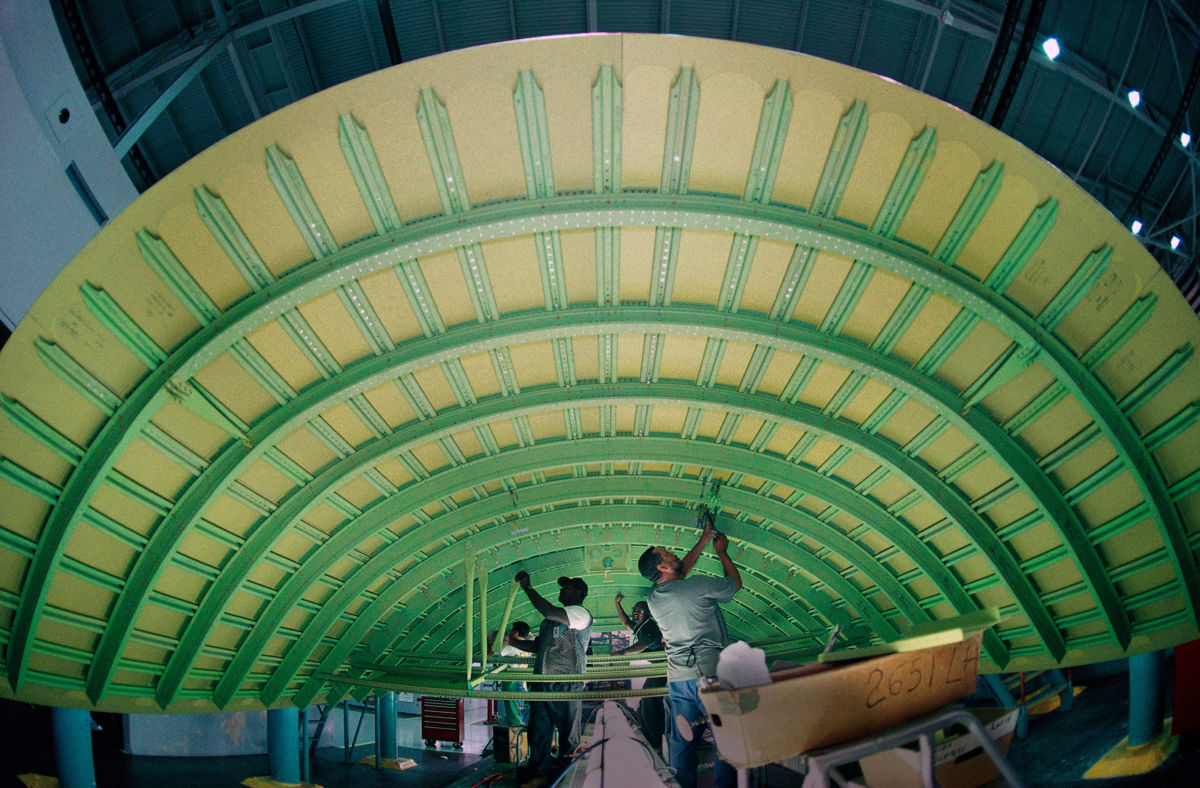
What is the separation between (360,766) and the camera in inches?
744

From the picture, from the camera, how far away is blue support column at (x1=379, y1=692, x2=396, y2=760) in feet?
59.0

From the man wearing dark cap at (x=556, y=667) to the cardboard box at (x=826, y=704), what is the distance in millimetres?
8502

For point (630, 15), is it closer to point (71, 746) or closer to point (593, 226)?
point (593, 226)

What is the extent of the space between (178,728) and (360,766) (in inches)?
220

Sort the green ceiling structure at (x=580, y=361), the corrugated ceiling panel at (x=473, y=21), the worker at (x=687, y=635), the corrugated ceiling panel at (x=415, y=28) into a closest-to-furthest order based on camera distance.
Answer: the green ceiling structure at (x=580, y=361) → the worker at (x=687, y=635) → the corrugated ceiling panel at (x=415, y=28) → the corrugated ceiling panel at (x=473, y=21)

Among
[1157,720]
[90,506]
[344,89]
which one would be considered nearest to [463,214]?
[344,89]

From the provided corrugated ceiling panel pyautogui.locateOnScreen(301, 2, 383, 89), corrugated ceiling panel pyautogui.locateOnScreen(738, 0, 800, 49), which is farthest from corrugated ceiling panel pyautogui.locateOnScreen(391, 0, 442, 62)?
corrugated ceiling panel pyautogui.locateOnScreen(738, 0, 800, 49)

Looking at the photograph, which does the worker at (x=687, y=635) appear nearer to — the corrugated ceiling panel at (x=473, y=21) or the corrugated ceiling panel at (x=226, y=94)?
the corrugated ceiling panel at (x=473, y=21)

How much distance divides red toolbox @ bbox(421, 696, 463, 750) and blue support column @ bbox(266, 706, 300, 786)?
7.47m

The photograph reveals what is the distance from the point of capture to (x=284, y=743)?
43.9ft

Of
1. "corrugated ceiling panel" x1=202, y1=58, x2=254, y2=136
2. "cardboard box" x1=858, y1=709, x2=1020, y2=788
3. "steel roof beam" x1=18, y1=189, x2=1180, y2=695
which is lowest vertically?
"cardboard box" x1=858, y1=709, x2=1020, y2=788

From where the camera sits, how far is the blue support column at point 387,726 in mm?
17969

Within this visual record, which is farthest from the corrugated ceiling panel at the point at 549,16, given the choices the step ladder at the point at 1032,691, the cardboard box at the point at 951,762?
the step ladder at the point at 1032,691

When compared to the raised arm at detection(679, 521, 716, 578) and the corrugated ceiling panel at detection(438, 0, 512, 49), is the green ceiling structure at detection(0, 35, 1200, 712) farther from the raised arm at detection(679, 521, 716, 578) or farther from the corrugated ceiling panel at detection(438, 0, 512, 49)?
the corrugated ceiling panel at detection(438, 0, 512, 49)
